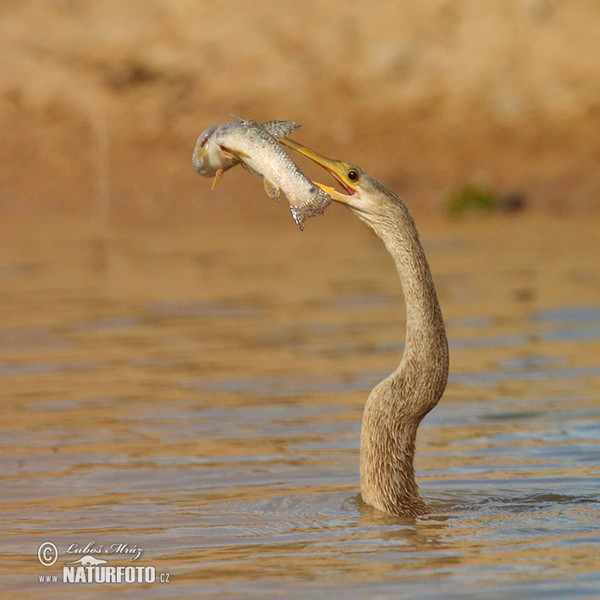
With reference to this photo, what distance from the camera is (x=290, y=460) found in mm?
7676

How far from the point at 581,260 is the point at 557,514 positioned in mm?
10397

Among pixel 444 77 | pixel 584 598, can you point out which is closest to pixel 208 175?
pixel 584 598

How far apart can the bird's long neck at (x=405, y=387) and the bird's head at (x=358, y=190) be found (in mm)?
30

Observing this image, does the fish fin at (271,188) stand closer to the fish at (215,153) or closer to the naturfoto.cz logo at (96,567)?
the fish at (215,153)

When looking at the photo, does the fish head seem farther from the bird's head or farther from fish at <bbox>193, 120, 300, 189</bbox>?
the bird's head

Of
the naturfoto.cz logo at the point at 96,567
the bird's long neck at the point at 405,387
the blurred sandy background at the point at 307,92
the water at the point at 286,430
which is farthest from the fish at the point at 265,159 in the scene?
the blurred sandy background at the point at 307,92

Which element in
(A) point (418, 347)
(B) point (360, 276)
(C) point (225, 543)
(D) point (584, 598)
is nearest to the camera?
(D) point (584, 598)

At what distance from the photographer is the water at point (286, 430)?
5688 millimetres

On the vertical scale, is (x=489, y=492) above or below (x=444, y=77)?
below

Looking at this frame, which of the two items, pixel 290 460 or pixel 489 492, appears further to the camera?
pixel 290 460

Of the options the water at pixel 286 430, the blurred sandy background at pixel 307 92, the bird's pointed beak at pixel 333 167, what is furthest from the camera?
the blurred sandy background at pixel 307 92

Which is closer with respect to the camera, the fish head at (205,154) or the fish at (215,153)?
the fish at (215,153)

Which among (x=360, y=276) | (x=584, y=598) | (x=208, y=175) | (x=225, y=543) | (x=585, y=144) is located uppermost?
(x=585, y=144)

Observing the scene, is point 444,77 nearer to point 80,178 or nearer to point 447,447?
point 80,178
